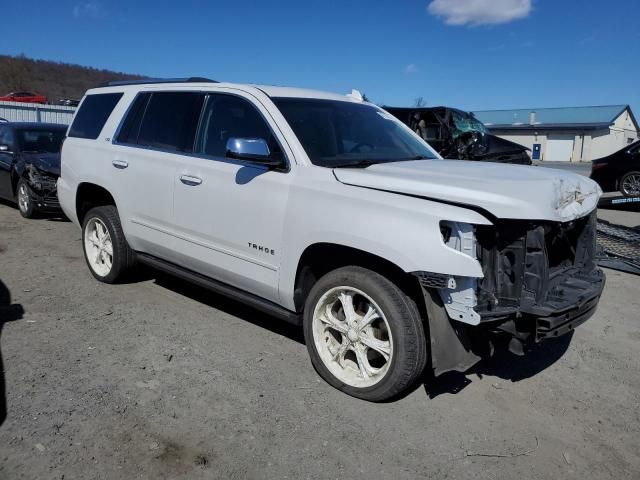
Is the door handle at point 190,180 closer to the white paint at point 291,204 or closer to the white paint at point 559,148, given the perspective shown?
the white paint at point 291,204

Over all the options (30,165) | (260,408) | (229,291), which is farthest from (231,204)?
(30,165)

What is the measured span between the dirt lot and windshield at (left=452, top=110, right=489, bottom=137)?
21.3 feet

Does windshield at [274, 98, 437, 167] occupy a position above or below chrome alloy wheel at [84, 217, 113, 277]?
above

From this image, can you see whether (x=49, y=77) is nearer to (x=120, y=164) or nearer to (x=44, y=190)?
(x=44, y=190)

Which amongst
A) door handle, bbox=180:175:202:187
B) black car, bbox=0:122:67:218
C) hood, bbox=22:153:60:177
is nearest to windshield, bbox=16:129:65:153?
black car, bbox=0:122:67:218

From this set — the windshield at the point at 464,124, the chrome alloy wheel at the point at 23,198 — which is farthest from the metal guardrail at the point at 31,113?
the windshield at the point at 464,124

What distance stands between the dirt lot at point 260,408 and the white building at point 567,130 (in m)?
47.6

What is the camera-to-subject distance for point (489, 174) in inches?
141

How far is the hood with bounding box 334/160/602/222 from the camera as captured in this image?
304cm

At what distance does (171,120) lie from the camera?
15.7ft

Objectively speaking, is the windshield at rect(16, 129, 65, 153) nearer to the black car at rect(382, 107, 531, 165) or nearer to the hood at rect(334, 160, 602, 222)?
the black car at rect(382, 107, 531, 165)

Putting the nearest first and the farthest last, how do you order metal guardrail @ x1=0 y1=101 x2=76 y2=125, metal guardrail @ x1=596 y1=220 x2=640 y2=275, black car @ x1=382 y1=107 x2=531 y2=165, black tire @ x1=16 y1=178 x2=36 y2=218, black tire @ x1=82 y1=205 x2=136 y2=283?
1. black tire @ x1=82 y1=205 x2=136 y2=283
2. metal guardrail @ x1=596 y1=220 x2=640 y2=275
3. black tire @ x1=16 y1=178 x2=36 y2=218
4. black car @ x1=382 y1=107 x2=531 y2=165
5. metal guardrail @ x1=0 y1=101 x2=76 y2=125

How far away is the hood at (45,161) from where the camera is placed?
9.07 meters

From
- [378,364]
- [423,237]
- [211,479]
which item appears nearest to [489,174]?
[423,237]
